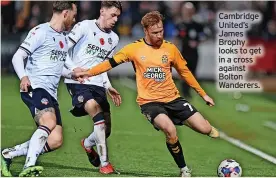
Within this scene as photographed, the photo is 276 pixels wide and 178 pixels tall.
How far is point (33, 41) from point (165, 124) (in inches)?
75.9

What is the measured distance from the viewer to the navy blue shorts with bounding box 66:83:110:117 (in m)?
11.7

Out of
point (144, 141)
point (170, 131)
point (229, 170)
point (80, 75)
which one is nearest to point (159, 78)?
point (170, 131)

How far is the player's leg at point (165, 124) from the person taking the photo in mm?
10719

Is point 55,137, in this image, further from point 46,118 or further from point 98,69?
point 98,69

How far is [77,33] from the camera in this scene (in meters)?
11.9

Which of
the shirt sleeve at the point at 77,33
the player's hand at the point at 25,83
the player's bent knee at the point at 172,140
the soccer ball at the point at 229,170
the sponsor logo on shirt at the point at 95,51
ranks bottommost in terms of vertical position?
the soccer ball at the point at 229,170

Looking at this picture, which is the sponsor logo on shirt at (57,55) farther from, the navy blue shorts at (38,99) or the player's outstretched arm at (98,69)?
the navy blue shorts at (38,99)

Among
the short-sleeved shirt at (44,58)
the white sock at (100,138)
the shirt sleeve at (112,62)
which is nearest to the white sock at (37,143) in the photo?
the short-sleeved shirt at (44,58)

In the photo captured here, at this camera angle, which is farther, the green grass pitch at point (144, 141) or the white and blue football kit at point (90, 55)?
the green grass pitch at point (144, 141)

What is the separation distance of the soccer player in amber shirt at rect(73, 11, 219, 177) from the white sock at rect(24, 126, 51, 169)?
1.03 metres

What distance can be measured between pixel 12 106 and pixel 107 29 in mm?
9605

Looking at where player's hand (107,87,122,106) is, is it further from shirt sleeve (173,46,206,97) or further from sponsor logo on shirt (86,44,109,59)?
shirt sleeve (173,46,206,97)

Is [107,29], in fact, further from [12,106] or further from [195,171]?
[12,106]

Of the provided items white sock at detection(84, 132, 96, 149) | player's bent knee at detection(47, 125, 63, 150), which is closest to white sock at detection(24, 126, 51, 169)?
player's bent knee at detection(47, 125, 63, 150)
